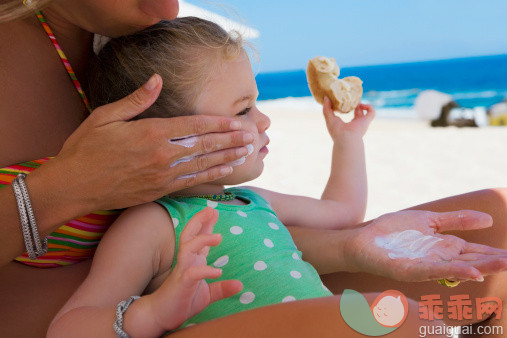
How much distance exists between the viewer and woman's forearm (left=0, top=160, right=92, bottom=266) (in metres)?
1.03

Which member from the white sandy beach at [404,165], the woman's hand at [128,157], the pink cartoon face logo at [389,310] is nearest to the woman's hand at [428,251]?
the pink cartoon face logo at [389,310]

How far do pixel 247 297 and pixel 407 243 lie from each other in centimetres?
39

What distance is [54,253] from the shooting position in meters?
1.20

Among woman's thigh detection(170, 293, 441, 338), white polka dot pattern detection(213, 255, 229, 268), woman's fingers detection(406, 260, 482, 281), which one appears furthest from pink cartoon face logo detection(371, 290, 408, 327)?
white polka dot pattern detection(213, 255, 229, 268)

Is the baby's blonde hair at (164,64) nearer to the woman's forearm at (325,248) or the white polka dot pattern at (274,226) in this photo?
the white polka dot pattern at (274,226)

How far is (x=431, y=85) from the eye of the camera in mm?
21719

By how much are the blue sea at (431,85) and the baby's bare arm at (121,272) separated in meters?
15.2

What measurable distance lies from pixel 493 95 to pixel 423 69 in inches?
385

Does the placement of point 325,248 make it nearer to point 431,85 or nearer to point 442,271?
point 442,271

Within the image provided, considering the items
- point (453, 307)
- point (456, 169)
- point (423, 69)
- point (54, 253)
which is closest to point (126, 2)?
point (54, 253)

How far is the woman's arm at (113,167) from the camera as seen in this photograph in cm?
105

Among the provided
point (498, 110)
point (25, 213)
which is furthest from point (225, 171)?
point (498, 110)

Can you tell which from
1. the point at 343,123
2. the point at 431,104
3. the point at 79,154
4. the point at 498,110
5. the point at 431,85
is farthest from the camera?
the point at 431,85

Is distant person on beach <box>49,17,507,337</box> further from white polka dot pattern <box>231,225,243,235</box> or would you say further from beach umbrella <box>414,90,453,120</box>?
beach umbrella <box>414,90,453,120</box>
